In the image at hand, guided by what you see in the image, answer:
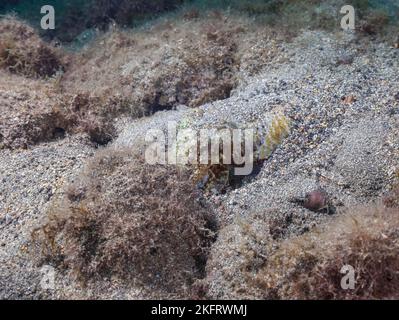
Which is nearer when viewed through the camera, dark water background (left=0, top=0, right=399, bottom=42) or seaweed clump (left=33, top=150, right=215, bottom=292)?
seaweed clump (left=33, top=150, right=215, bottom=292)

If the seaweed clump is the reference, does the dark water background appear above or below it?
above

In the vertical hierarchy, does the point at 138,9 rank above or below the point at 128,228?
above

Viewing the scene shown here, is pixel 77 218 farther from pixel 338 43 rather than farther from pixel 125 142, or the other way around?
pixel 338 43

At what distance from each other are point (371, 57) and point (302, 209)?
109 inches

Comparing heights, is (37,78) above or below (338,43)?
below

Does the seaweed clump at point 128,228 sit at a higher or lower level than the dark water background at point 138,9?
lower

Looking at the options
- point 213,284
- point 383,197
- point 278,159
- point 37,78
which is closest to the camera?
point 213,284

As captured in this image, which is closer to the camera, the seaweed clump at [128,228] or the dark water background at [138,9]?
the seaweed clump at [128,228]

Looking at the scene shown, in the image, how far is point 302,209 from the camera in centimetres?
392

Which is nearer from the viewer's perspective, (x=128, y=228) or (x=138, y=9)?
(x=128, y=228)
